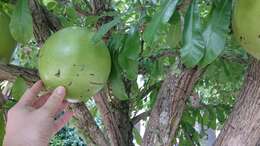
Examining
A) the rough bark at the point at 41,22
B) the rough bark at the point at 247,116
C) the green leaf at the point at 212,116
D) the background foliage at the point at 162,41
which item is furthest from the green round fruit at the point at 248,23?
the green leaf at the point at 212,116

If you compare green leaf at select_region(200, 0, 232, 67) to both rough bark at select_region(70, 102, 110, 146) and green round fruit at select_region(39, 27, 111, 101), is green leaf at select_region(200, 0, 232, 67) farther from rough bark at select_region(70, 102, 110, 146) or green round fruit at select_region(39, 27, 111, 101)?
rough bark at select_region(70, 102, 110, 146)

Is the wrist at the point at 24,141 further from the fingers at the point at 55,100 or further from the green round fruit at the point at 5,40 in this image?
the green round fruit at the point at 5,40

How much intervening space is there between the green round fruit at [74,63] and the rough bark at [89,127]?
31 centimetres

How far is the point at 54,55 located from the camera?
89cm

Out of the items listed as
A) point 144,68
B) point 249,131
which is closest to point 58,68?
point 249,131

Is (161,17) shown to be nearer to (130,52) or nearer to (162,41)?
(130,52)

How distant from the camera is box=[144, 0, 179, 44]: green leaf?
2.34 ft

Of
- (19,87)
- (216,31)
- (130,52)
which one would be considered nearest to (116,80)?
(130,52)

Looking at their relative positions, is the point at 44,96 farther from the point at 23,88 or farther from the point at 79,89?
the point at 79,89

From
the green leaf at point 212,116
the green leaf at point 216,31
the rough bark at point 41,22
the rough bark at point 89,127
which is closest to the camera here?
the green leaf at point 216,31

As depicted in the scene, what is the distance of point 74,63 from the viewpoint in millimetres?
877

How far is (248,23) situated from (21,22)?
46 centimetres

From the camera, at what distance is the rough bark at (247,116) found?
3.10 feet

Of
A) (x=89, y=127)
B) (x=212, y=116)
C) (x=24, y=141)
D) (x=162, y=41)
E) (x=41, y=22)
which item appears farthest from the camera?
(x=162, y=41)
